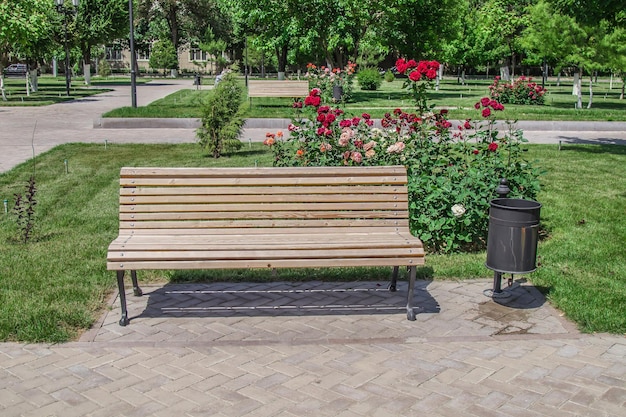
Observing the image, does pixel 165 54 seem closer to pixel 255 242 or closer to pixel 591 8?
pixel 591 8

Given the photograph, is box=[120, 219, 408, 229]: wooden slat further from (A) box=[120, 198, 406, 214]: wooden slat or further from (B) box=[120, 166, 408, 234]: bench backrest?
(A) box=[120, 198, 406, 214]: wooden slat

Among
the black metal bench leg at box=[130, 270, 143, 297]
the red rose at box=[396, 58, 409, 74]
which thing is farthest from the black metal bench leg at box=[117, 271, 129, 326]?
the red rose at box=[396, 58, 409, 74]

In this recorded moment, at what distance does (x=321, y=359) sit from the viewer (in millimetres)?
4660

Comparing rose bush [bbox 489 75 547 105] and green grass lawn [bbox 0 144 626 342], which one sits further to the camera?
rose bush [bbox 489 75 547 105]

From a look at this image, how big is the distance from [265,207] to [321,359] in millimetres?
1359

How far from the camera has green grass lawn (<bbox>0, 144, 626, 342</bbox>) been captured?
5.37 m

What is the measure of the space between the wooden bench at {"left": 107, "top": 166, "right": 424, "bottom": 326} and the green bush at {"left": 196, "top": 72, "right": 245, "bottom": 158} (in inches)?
304

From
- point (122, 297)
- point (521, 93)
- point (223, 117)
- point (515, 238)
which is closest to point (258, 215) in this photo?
point (122, 297)

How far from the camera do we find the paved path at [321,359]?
4.06m

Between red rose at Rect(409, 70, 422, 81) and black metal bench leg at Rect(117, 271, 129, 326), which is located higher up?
red rose at Rect(409, 70, 422, 81)

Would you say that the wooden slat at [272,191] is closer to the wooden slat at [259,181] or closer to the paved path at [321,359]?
the wooden slat at [259,181]

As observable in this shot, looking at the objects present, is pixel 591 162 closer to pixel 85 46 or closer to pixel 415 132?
pixel 415 132

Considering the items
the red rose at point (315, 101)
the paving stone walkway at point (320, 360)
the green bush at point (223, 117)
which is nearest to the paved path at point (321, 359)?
the paving stone walkway at point (320, 360)

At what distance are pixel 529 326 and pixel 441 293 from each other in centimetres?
88
